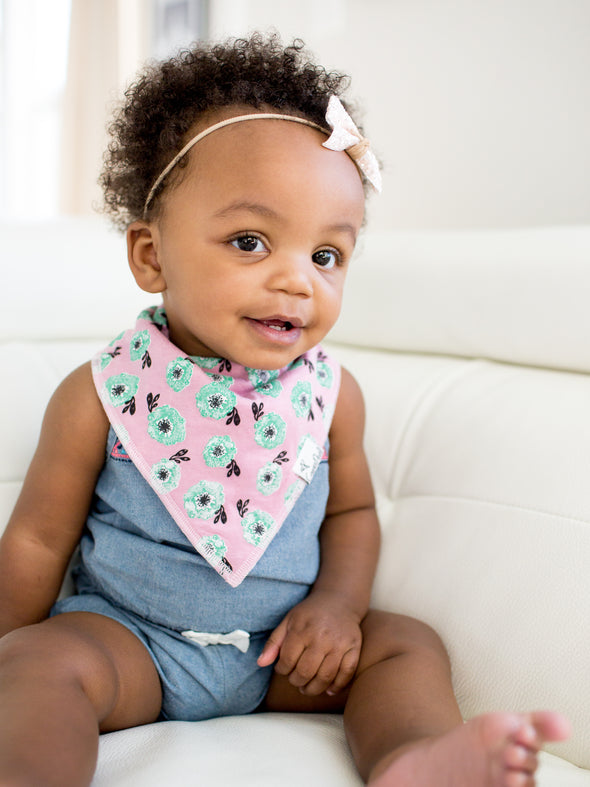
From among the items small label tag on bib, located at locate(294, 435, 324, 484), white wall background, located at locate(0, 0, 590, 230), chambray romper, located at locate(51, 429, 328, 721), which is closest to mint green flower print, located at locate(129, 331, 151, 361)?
chambray romper, located at locate(51, 429, 328, 721)

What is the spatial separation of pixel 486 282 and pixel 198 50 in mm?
548

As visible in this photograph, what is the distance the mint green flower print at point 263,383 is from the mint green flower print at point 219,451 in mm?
77

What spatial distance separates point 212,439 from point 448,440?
37 cm

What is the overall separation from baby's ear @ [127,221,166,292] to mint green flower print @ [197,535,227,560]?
309 mm

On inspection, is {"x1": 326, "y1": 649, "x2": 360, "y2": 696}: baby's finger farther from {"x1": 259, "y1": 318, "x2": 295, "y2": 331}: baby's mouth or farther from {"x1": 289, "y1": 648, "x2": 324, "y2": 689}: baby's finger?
{"x1": 259, "y1": 318, "x2": 295, "y2": 331}: baby's mouth

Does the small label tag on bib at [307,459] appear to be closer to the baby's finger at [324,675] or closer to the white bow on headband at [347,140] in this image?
the baby's finger at [324,675]

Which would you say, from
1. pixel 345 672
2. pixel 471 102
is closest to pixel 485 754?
pixel 345 672

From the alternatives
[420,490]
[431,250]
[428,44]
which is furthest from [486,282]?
[428,44]

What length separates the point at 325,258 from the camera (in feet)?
2.96

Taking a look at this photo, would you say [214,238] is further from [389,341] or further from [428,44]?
[428,44]

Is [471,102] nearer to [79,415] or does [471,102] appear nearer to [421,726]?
[79,415]

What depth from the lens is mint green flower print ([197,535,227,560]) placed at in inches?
33.2

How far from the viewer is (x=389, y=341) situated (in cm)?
132

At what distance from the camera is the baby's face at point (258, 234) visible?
0.83m
